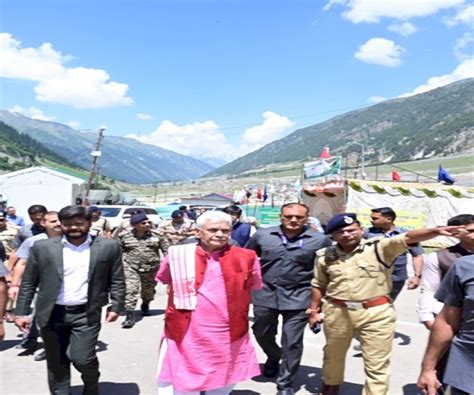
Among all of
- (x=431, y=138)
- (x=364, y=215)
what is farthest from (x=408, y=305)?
(x=431, y=138)

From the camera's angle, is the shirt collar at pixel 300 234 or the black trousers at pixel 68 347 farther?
the shirt collar at pixel 300 234

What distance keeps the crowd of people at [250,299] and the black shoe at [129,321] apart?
7.21 ft

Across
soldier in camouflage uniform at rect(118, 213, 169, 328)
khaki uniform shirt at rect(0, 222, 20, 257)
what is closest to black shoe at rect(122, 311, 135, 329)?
soldier in camouflage uniform at rect(118, 213, 169, 328)

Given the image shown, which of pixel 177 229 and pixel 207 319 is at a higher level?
pixel 177 229

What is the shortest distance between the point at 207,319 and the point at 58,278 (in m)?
1.22

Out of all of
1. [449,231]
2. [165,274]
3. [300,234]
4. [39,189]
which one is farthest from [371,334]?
[39,189]

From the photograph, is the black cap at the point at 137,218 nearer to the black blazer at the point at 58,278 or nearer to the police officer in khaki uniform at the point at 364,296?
the black blazer at the point at 58,278

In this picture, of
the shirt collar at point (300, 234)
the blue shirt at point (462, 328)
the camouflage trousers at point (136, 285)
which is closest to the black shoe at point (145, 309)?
the camouflage trousers at point (136, 285)

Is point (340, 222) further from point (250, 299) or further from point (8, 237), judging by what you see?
point (8, 237)

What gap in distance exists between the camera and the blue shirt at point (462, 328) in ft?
8.20

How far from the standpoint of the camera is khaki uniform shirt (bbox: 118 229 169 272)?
7.34 m

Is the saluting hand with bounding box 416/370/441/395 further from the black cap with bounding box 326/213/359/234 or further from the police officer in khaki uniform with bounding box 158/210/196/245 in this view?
the police officer in khaki uniform with bounding box 158/210/196/245

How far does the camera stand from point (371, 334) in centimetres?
397

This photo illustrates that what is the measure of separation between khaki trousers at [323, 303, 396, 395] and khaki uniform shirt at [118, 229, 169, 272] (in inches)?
144
